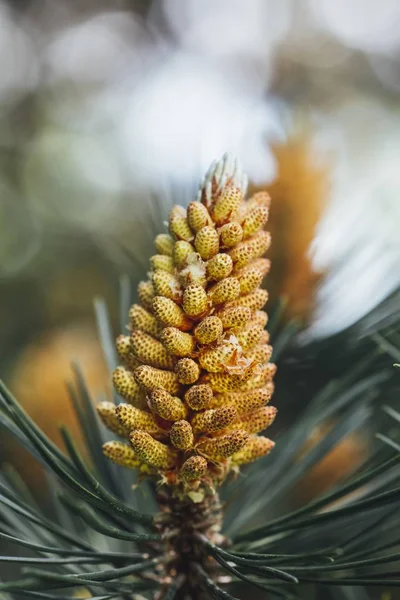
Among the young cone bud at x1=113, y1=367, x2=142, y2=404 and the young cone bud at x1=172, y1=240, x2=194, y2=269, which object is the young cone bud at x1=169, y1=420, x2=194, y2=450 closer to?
the young cone bud at x1=113, y1=367, x2=142, y2=404

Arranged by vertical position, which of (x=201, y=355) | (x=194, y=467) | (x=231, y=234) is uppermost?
(x=231, y=234)

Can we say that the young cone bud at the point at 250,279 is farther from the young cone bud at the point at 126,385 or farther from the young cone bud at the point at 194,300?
the young cone bud at the point at 126,385

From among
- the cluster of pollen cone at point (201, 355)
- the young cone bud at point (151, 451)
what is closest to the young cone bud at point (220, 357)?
the cluster of pollen cone at point (201, 355)

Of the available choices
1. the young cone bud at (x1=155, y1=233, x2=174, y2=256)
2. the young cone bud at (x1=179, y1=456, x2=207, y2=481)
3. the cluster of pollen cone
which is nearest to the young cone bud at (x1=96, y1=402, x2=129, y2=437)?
the cluster of pollen cone

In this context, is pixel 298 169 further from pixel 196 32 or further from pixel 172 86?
pixel 196 32

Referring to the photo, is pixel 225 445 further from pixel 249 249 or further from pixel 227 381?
pixel 249 249

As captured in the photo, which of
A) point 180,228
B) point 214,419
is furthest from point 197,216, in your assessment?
point 214,419

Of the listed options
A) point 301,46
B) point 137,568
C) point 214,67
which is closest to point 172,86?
point 137,568
